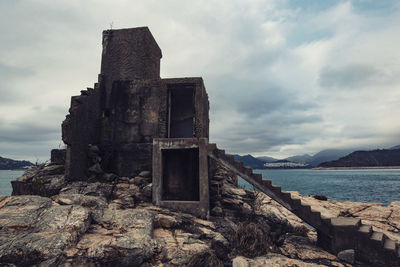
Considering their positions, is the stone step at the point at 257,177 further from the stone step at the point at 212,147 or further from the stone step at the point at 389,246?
the stone step at the point at 389,246

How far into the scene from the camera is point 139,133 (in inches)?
545

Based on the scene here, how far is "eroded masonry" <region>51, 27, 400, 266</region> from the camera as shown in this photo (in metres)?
11.8

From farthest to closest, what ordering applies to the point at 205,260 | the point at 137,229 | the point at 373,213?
the point at 373,213
the point at 137,229
the point at 205,260

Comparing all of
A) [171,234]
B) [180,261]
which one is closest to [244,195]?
[171,234]

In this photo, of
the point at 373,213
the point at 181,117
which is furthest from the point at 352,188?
the point at 181,117

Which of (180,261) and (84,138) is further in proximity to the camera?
(84,138)

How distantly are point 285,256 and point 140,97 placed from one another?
11078mm

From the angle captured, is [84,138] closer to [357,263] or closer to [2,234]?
[2,234]

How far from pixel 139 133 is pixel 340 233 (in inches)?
435

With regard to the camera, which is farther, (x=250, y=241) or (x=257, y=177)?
(x=257, y=177)

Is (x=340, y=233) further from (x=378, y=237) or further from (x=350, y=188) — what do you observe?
(x=350, y=188)

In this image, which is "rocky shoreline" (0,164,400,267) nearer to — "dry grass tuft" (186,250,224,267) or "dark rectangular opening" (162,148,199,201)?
"dry grass tuft" (186,250,224,267)

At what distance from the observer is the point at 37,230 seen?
7789 millimetres

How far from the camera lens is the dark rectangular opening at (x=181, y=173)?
1388 cm
